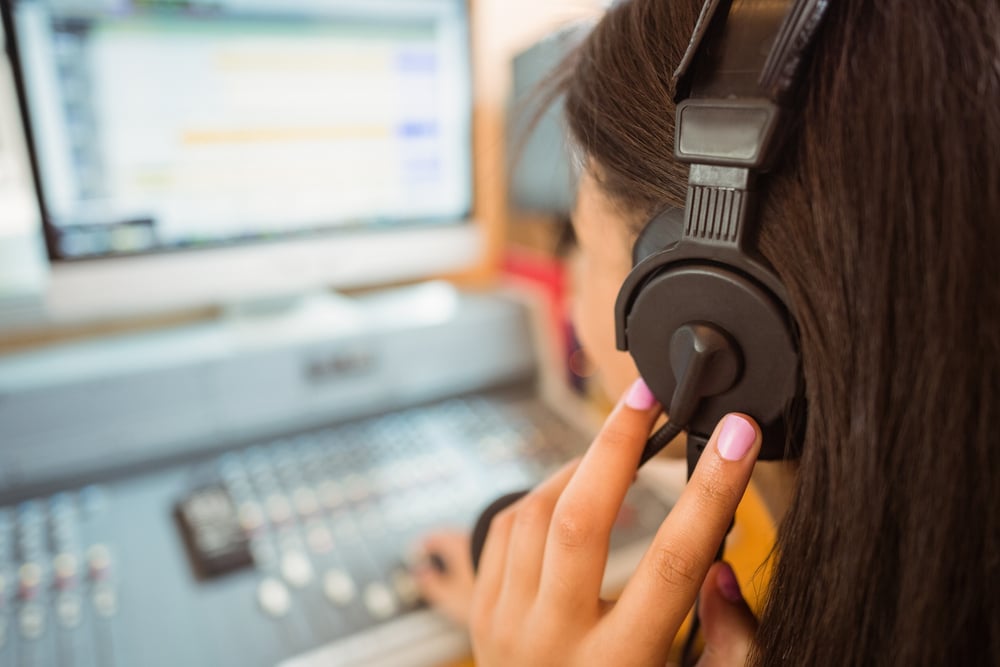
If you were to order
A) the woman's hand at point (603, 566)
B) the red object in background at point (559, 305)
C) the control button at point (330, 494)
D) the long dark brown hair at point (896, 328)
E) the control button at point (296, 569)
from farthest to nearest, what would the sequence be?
1. the red object in background at point (559, 305)
2. the control button at point (330, 494)
3. the control button at point (296, 569)
4. the woman's hand at point (603, 566)
5. the long dark brown hair at point (896, 328)

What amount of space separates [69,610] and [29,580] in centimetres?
6

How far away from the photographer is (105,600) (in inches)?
22.3

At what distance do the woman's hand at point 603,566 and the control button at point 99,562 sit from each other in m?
0.37

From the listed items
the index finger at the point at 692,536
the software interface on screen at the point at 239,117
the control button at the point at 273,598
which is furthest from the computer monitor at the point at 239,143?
the index finger at the point at 692,536

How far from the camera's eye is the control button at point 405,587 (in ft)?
1.91

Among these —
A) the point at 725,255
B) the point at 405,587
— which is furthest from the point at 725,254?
the point at 405,587

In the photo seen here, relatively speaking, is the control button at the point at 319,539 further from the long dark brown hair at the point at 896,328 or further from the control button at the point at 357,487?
the long dark brown hair at the point at 896,328

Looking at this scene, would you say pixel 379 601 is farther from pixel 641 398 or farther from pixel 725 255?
pixel 725 255

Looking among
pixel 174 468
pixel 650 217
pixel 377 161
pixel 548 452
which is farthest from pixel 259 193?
pixel 650 217

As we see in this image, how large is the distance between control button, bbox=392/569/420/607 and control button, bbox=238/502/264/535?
0.52ft

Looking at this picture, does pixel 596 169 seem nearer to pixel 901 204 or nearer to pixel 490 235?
pixel 901 204

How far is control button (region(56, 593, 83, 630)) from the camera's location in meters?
0.54

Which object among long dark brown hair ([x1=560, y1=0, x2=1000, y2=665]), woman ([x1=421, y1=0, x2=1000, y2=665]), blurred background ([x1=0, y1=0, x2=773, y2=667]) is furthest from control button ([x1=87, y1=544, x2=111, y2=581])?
long dark brown hair ([x1=560, y1=0, x2=1000, y2=665])

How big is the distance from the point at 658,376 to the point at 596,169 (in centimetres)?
14
